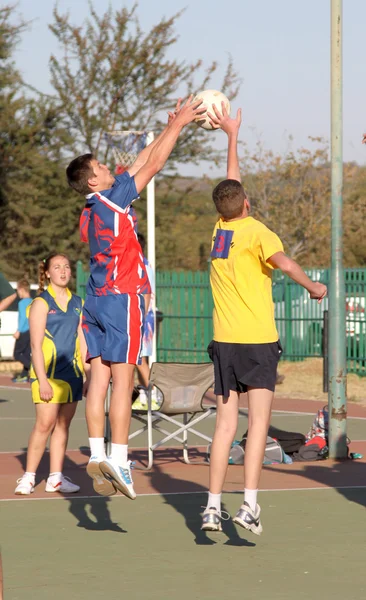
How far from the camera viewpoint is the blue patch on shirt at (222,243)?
7.43 metres

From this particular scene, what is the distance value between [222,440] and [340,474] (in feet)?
11.6

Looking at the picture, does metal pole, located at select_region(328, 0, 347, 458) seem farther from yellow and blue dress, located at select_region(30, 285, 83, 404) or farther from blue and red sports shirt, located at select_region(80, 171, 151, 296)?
blue and red sports shirt, located at select_region(80, 171, 151, 296)

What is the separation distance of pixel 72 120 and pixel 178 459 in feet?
93.7

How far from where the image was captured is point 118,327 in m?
7.44

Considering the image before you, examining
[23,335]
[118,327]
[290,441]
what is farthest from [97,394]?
[23,335]

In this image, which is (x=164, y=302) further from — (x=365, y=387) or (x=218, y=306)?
(x=218, y=306)

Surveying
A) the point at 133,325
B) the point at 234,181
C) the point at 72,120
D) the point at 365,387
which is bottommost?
the point at 365,387

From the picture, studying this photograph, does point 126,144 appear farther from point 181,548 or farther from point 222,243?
point 181,548

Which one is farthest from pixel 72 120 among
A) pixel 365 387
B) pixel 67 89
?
pixel 365 387

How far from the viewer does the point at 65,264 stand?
973 centimetres

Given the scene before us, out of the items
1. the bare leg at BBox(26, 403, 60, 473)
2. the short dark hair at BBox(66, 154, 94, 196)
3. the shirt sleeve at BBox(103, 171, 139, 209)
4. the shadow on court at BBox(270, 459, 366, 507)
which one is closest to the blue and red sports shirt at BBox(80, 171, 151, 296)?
the shirt sleeve at BBox(103, 171, 139, 209)

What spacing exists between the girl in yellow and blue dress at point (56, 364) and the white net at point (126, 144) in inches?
353

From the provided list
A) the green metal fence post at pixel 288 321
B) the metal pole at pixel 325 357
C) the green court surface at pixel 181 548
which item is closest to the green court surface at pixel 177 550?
the green court surface at pixel 181 548

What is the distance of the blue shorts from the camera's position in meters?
7.43
